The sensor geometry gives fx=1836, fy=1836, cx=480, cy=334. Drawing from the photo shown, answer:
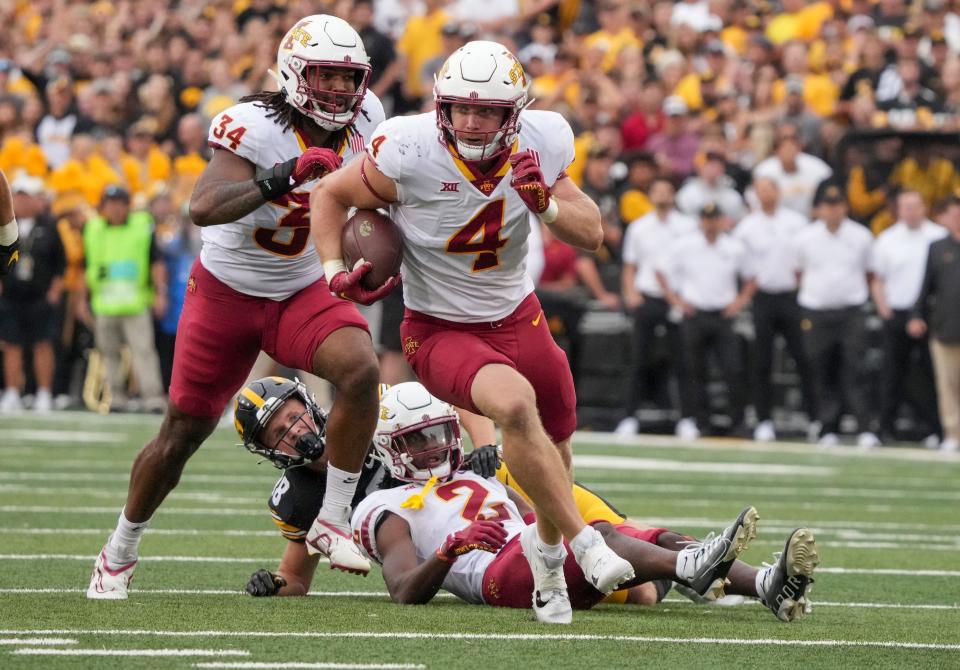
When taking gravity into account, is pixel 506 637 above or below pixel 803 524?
above

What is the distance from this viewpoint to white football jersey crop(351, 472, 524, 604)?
5879 mm

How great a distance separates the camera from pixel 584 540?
17.4ft

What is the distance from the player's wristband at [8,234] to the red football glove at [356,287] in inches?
42.7

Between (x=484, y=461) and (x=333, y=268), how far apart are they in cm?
95

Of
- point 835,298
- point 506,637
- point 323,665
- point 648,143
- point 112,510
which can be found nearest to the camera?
point 323,665

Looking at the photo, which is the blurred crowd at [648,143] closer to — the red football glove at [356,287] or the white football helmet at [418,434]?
the white football helmet at [418,434]

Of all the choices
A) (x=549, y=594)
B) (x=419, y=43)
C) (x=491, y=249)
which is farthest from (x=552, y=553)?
(x=419, y=43)

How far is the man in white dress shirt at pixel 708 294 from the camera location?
45.1 ft

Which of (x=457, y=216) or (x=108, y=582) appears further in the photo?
(x=108, y=582)

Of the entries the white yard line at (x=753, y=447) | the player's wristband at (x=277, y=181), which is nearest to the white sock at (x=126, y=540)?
the player's wristband at (x=277, y=181)

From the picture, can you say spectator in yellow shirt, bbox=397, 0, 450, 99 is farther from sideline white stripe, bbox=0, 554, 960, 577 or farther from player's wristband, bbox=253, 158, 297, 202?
player's wristband, bbox=253, 158, 297, 202

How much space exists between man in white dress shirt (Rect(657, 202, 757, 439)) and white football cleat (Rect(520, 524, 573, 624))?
843 centimetres

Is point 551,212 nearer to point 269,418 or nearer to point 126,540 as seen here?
point 269,418

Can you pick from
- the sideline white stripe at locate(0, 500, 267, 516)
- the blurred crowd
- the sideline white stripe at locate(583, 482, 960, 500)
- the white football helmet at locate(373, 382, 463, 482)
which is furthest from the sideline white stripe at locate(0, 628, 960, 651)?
the blurred crowd
